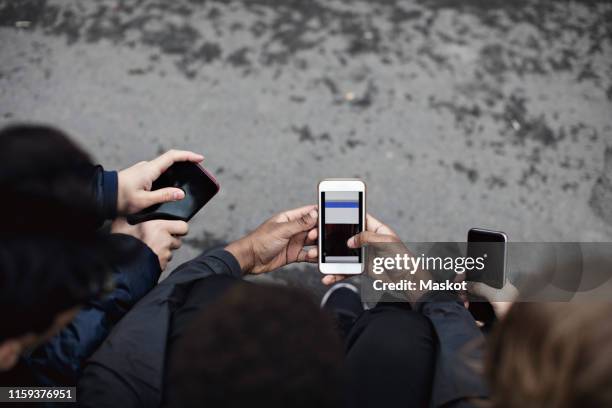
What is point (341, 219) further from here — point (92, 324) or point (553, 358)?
point (553, 358)

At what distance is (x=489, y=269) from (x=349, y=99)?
93cm

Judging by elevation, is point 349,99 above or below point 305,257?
above

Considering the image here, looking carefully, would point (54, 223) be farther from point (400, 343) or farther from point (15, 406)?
point (400, 343)

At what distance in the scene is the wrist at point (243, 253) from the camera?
1.62 metres

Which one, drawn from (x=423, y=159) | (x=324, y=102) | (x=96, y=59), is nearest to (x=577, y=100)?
(x=423, y=159)

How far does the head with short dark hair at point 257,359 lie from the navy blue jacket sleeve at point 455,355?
475 mm

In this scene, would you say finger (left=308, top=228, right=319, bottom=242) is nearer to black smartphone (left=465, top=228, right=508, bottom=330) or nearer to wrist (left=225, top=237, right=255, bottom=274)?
wrist (left=225, top=237, right=255, bottom=274)

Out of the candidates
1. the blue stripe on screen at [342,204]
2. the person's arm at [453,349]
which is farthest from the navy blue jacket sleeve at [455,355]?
the blue stripe on screen at [342,204]

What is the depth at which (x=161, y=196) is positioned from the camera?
1530 millimetres

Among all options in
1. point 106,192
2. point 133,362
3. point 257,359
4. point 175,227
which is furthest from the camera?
point 175,227

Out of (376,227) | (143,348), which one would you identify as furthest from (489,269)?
(143,348)

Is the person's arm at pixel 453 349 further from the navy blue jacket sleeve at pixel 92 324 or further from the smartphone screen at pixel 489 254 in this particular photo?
the navy blue jacket sleeve at pixel 92 324

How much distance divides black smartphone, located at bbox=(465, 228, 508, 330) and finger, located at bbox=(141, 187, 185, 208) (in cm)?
86

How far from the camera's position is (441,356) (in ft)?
4.03
